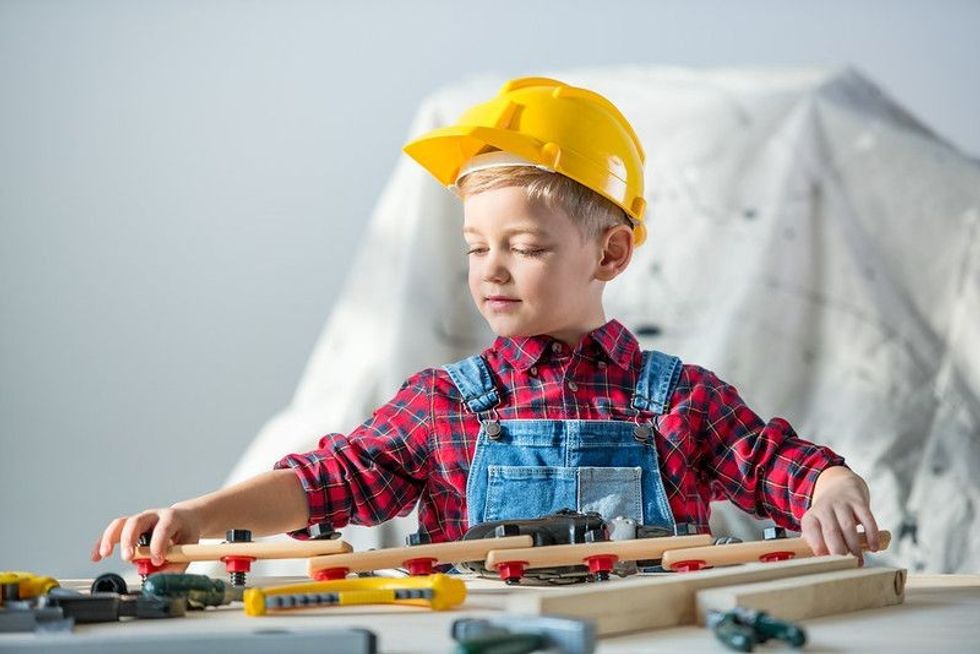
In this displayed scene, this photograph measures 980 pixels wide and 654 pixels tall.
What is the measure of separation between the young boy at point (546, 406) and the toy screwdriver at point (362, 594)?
0.41m

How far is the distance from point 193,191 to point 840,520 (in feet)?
8.43

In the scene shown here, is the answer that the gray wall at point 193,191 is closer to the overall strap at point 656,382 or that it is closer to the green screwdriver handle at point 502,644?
the overall strap at point 656,382

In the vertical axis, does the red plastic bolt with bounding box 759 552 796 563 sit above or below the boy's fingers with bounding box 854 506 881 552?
below

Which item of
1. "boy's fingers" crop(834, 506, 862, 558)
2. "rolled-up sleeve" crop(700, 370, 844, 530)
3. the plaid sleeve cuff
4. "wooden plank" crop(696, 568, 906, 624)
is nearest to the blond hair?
"rolled-up sleeve" crop(700, 370, 844, 530)

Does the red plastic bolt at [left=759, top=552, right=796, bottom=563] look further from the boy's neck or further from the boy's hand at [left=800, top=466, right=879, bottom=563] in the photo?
the boy's neck

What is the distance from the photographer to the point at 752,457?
4.67 ft

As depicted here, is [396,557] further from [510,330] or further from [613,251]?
[613,251]

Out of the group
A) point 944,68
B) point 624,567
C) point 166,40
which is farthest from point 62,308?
point 624,567

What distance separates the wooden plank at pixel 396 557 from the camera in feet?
3.27

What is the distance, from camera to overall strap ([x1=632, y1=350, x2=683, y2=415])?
4.72 feet

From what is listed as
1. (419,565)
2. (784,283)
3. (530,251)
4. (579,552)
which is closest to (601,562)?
(579,552)

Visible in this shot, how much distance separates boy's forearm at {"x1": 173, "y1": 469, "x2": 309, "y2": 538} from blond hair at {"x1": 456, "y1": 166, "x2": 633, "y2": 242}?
1.15ft

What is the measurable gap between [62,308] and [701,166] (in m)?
1.60

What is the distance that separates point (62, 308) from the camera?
3.41m
